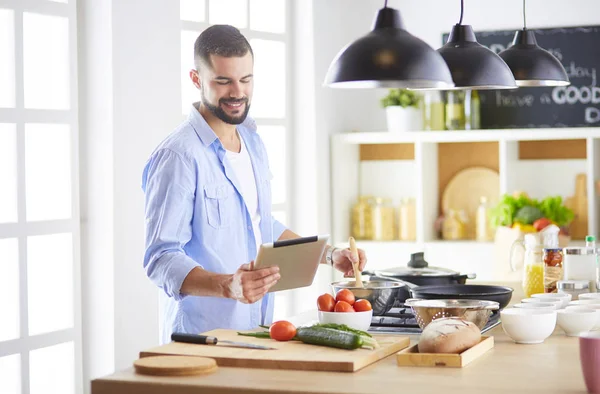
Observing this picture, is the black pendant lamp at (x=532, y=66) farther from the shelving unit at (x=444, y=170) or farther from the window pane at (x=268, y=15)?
the window pane at (x=268, y=15)

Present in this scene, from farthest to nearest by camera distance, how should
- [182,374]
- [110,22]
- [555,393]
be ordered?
[110,22], [182,374], [555,393]

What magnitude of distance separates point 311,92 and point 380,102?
2.11 feet

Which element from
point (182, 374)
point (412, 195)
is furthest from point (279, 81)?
point (182, 374)

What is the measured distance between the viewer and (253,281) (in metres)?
2.66

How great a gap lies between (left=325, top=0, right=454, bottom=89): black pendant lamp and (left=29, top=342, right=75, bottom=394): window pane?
Result: 184 cm

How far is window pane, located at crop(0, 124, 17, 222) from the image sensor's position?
3.69 metres

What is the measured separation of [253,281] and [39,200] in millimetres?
1512

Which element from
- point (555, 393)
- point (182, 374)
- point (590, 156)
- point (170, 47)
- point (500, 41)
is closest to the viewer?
point (555, 393)

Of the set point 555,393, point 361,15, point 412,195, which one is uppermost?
point 361,15

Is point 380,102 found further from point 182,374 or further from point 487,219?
point 182,374

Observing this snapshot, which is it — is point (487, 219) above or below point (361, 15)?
below

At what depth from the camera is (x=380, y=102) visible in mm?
5938

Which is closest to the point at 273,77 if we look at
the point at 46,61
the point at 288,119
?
the point at 288,119

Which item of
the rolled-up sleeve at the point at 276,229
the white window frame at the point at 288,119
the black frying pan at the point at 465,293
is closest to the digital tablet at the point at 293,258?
the black frying pan at the point at 465,293
